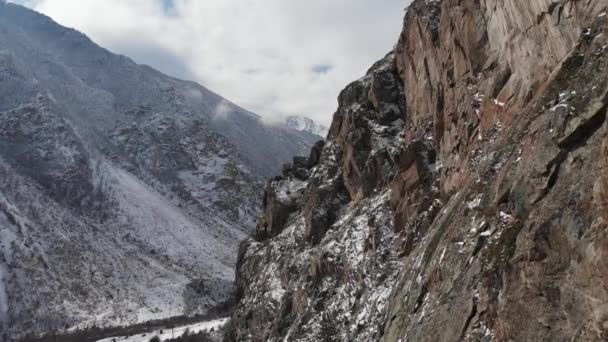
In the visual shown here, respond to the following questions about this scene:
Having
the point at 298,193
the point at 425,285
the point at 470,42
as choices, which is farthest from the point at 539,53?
the point at 298,193

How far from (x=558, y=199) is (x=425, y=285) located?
828 cm

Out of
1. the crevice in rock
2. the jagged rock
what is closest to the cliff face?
the crevice in rock

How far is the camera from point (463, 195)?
79.3ft

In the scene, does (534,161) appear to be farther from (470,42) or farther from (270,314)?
(270,314)

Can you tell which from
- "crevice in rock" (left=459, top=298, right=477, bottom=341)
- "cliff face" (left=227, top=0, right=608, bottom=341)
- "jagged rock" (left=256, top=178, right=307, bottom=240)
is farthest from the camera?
"jagged rock" (left=256, top=178, right=307, bottom=240)

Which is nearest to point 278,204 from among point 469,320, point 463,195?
point 463,195

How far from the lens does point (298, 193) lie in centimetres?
6756

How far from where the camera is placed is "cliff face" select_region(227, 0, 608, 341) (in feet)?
49.2

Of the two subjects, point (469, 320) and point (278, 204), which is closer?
point (469, 320)

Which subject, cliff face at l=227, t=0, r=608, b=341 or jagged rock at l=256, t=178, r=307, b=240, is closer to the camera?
cliff face at l=227, t=0, r=608, b=341

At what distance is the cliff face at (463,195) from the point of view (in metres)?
15.0

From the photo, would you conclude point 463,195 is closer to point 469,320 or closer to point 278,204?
point 469,320

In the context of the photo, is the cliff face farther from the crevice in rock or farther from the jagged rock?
the jagged rock

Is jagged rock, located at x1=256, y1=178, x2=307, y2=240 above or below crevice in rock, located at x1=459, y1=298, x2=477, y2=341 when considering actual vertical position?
above
